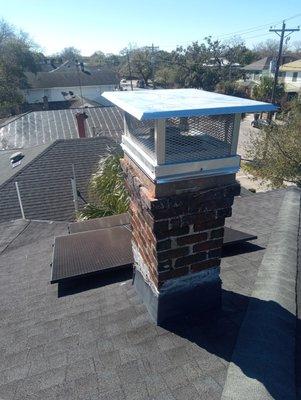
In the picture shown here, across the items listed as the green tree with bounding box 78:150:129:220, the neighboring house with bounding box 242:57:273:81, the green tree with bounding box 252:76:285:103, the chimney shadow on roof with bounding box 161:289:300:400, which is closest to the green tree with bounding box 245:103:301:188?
the green tree with bounding box 78:150:129:220

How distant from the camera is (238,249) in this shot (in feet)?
17.4

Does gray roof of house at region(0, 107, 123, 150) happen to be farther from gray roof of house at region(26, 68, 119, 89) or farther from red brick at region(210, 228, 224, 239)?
gray roof of house at region(26, 68, 119, 89)

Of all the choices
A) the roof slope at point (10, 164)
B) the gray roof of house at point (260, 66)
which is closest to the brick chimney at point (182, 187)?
the roof slope at point (10, 164)

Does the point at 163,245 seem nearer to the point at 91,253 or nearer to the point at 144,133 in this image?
the point at 144,133

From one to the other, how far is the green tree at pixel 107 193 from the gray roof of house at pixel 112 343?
5.80 m

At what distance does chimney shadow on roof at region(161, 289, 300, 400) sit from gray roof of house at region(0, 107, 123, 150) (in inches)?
784

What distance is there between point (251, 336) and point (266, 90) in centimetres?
5062

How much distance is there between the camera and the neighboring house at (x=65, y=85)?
58.1 meters

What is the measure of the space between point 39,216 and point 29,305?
7477mm

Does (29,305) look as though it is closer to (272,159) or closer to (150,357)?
(150,357)

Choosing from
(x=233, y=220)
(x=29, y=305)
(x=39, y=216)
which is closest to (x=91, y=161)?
(x=39, y=216)

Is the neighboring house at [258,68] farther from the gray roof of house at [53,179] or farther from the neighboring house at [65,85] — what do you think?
the gray roof of house at [53,179]

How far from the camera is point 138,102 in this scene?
2930 mm

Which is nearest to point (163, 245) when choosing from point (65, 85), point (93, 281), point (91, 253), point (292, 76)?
point (93, 281)
